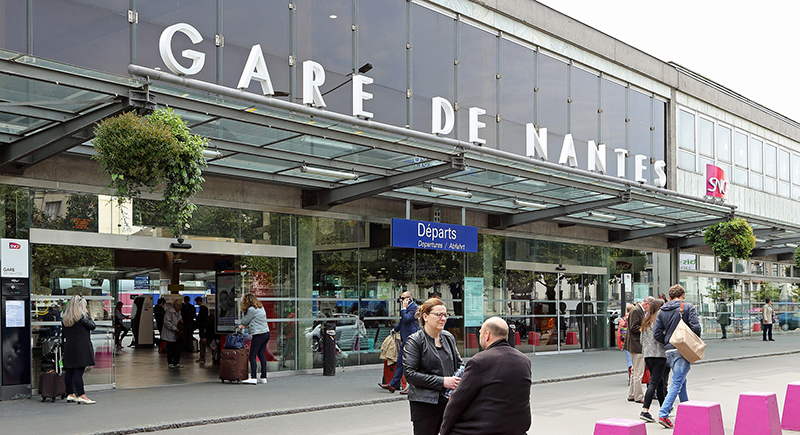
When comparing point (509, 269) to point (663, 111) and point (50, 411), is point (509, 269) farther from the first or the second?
point (50, 411)

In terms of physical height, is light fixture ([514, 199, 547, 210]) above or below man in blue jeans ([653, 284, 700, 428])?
above

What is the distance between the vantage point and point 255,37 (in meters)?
12.9

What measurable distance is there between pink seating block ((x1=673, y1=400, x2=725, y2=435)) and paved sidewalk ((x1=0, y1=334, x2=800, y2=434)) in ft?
17.6

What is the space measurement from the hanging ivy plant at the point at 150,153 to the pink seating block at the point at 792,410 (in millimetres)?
7719

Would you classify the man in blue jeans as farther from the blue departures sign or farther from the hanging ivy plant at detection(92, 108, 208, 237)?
the blue departures sign

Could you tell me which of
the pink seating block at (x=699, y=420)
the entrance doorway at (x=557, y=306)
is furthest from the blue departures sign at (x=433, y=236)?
the pink seating block at (x=699, y=420)

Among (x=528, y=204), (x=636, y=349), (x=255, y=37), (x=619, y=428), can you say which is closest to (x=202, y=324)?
(x=528, y=204)

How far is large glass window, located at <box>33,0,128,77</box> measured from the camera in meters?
10.1

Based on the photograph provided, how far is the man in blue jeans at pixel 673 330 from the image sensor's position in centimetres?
982

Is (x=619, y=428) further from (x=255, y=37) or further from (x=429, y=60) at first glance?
(x=429, y=60)

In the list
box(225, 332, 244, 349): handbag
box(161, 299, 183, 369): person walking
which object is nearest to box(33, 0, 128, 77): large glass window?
box(225, 332, 244, 349): handbag

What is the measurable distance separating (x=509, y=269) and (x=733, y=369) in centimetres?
588

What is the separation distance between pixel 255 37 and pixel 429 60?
14.6 ft

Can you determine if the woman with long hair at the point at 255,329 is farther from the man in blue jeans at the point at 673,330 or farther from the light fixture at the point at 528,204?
the man in blue jeans at the point at 673,330
